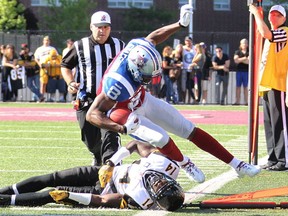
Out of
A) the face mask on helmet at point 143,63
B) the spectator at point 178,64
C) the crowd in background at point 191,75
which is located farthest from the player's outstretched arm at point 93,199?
the spectator at point 178,64

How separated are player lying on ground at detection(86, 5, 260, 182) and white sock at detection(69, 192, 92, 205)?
0.58m

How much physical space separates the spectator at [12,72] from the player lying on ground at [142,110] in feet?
52.0

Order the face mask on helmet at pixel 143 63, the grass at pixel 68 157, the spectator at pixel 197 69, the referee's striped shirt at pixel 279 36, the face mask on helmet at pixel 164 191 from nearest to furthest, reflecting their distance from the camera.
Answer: the face mask on helmet at pixel 164 191 < the grass at pixel 68 157 < the face mask on helmet at pixel 143 63 < the referee's striped shirt at pixel 279 36 < the spectator at pixel 197 69

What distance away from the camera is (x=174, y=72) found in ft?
76.7

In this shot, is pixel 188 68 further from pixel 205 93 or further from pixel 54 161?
pixel 54 161

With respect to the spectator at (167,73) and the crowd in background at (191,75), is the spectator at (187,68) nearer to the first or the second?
the crowd in background at (191,75)

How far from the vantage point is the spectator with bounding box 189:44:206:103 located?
75.1 feet

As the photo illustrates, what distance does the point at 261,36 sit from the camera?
10.4 m

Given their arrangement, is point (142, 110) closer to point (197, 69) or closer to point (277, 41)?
point (277, 41)

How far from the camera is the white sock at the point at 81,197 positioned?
7602mm

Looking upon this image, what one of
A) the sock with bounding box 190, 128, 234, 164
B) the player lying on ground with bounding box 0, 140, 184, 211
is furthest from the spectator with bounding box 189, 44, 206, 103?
the player lying on ground with bounding box 0, 140, 184, 211

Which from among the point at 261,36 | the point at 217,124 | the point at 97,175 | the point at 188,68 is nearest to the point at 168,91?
the point at 188,68

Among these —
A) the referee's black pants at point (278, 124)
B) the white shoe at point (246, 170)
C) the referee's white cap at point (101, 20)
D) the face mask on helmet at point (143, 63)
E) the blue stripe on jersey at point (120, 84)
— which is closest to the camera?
the face mask on helmet at point (143, 63)

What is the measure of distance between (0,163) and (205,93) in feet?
42.7
